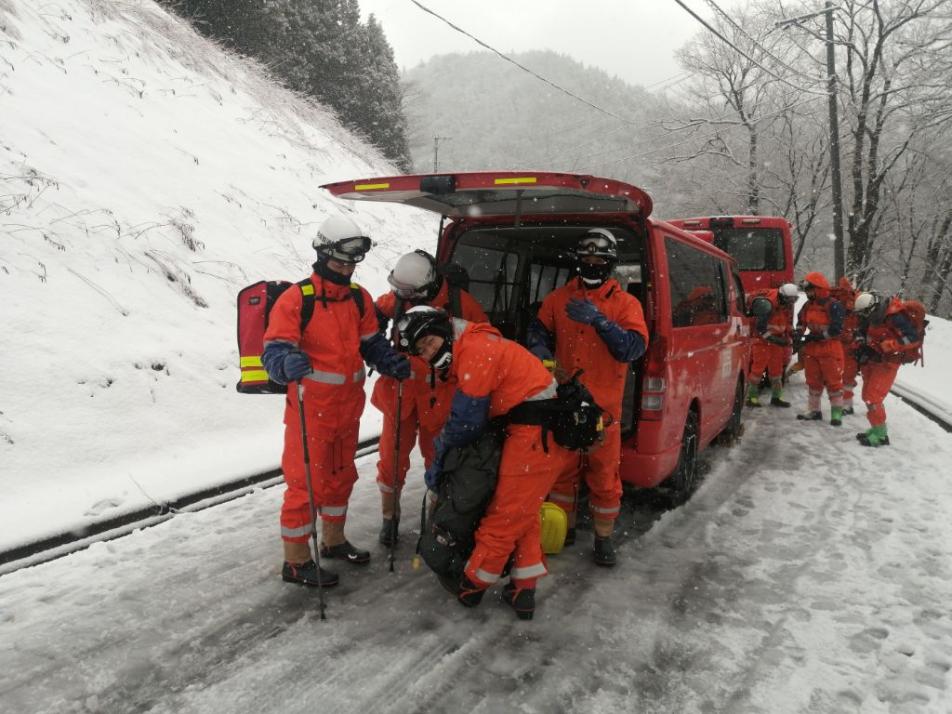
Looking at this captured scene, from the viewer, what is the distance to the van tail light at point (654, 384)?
3932mm

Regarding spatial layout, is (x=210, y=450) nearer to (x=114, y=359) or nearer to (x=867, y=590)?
(x=114, y=359)

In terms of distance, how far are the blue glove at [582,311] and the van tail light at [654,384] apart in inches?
22.6

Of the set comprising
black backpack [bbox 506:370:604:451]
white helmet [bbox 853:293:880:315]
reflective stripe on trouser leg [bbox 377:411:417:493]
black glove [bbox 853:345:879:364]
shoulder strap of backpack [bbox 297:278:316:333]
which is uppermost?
white helmet [bbox 853:293:880:315]

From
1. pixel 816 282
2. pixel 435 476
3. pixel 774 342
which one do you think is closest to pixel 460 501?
pixel 435 476

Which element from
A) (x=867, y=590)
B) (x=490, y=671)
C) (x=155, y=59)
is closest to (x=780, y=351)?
(x=867, y=590)

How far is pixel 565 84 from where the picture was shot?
88438 mm

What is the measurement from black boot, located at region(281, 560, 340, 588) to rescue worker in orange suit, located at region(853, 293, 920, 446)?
578 centimetres

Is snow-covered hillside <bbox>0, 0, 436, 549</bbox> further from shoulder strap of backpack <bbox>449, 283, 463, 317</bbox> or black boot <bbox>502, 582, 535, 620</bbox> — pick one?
black boot <bbox>502, 582, 535, 620</bbox>

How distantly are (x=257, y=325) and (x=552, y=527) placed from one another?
2094 millimetres

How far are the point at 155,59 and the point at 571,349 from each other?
477 inches

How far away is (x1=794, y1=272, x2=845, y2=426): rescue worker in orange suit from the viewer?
7156mm

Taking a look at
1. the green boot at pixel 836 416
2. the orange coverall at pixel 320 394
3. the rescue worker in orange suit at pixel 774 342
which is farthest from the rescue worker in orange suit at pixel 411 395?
the rescue worker in orange suit at pixel 774 342

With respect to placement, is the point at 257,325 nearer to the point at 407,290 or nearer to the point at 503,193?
the point at 407,290

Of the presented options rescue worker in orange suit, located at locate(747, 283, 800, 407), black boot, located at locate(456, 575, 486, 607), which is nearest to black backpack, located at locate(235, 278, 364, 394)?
black boot, located at locate(456, 575, 486, 607)
